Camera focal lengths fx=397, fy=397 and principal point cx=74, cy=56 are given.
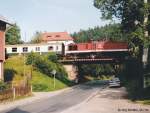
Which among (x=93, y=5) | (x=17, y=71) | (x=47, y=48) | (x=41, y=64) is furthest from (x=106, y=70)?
(x=93, y=5)

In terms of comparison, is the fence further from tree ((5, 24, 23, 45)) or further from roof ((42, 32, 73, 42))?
roof ((42, 32, 73, 42))

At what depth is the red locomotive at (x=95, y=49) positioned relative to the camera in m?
81.5

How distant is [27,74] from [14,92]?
25476 mm

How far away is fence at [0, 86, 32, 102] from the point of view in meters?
35.4

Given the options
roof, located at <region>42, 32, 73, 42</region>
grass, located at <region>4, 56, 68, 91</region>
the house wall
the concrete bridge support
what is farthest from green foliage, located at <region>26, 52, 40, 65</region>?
roof, located at <region>42, 32, 73, 42</region>

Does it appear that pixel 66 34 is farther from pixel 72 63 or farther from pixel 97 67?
pixel 72 63

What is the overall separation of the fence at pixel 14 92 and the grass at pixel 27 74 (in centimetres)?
1056

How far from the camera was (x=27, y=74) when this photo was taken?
63594 mm

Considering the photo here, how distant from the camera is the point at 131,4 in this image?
3747cm

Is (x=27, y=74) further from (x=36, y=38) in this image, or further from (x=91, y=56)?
(x=36, y=38)

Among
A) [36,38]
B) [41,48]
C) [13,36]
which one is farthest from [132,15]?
[36,38]

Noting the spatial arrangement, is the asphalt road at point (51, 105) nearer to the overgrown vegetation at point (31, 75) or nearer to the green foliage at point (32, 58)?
the overgrown vegetation at point (31, 75)

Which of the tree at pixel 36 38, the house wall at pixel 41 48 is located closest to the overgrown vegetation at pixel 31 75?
the house wall at pixel 41 48

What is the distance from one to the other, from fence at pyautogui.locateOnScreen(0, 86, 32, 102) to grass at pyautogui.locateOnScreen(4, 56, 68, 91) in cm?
1056
